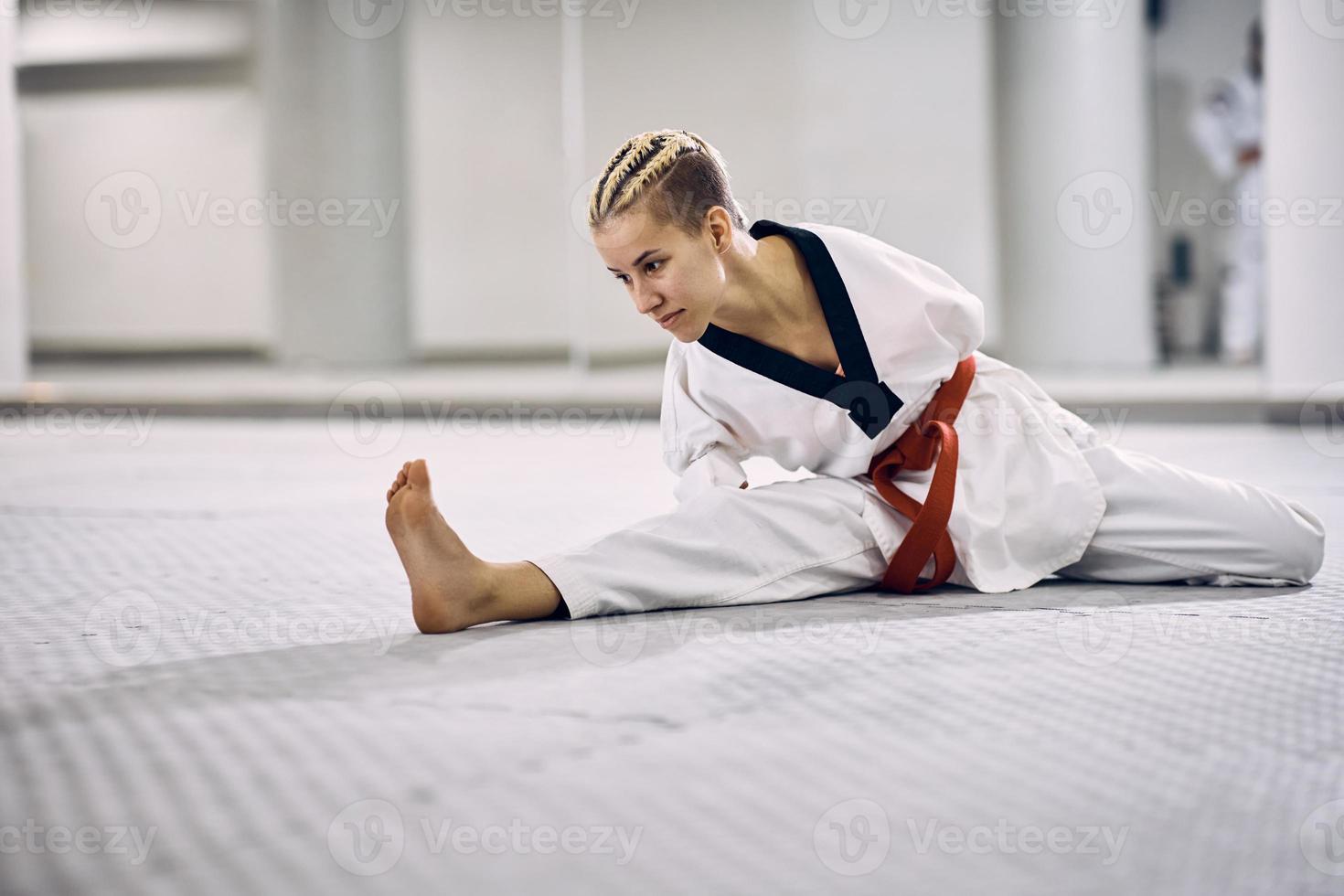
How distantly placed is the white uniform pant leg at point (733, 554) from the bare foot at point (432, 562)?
0.37ft

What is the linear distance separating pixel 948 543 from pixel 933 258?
14.6 feet

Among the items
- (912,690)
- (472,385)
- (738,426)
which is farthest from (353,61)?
(912,690)

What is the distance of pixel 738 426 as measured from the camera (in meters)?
1.99

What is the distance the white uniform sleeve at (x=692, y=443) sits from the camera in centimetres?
195

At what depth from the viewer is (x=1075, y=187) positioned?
6.29 meters

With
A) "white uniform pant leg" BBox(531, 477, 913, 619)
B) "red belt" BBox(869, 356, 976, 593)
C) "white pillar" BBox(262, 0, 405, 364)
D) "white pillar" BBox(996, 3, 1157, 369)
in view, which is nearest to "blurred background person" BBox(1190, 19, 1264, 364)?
"white pillar" BBox(996, 3, 1157, 369)

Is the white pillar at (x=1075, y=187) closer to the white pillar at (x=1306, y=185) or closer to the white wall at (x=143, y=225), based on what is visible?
the white pillar at (x=1306, y=185)

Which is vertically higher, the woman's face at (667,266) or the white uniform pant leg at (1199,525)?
the woman's face at (667,266)

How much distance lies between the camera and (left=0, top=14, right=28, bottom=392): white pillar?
604cm

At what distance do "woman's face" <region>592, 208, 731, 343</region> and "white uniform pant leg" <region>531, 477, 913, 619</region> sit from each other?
25 cm

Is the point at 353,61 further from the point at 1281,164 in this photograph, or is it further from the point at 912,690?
the point at 912,690

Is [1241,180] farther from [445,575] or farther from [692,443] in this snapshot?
[445,575]

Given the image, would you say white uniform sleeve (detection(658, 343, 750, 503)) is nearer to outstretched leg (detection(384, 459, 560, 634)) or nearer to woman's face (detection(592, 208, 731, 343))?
woman's face (detection(592, 208, 731, 343))

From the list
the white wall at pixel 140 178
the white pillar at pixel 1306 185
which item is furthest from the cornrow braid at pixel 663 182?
the white wall at pixel 140 178
